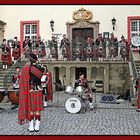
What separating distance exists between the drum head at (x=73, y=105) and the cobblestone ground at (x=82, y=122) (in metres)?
0.20

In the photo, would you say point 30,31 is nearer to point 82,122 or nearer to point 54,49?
point 54,49

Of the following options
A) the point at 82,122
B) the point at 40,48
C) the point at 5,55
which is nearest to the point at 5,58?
the point at 5,55

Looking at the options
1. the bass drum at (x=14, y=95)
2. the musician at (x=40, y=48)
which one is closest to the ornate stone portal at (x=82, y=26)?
the musician at (x=40, y=48)

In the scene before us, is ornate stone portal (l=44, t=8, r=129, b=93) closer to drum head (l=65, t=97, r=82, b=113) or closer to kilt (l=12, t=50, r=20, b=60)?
kilt (l=12, t=50, r=20, b=60)

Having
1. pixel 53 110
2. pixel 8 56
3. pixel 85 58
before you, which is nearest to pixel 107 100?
pixel 53 110

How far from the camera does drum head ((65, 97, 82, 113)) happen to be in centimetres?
1268

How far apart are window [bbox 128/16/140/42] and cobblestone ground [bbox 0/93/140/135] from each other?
927 cm

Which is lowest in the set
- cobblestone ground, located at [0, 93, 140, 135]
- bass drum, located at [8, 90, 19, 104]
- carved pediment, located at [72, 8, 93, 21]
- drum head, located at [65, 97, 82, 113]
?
cobblestone ground, located at [0, 93, 140, 135]

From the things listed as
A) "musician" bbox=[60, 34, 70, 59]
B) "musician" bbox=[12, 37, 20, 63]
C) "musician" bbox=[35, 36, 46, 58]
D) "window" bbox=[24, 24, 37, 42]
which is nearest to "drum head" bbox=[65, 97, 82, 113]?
"musician" bbox=[60, 34, 70, 59]

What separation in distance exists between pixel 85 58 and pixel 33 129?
1196 centimetres

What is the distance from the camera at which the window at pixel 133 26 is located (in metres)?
22.8

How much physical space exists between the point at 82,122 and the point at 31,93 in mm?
2235

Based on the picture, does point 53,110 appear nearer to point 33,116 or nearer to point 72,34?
point 33,116

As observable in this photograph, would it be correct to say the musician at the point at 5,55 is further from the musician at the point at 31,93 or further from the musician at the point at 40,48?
the musician at the point at 31,93
